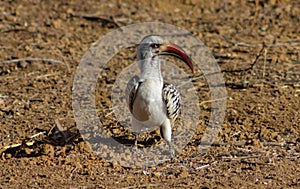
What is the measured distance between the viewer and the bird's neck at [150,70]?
6566 mm

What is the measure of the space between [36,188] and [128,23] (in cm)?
547

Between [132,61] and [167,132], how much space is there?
2816 millimetres

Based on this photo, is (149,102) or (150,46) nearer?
Answer: (149,102)

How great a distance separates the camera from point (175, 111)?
22.0 ft

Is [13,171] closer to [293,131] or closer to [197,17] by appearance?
[293,131]

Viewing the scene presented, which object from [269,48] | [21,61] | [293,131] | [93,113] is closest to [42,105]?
[93,113]

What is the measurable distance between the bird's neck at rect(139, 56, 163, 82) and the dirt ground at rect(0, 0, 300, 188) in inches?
35.7

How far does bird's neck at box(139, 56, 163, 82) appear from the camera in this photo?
259 inches

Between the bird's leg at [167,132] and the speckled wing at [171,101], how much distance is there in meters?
0.08

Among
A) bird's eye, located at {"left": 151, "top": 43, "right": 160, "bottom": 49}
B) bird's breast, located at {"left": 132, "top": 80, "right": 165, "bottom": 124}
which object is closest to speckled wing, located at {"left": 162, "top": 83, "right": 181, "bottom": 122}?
bird's breast, located at {"left": 132, "top": 80, "right": 165, "bottom": 124}

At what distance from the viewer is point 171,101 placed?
6.55 m

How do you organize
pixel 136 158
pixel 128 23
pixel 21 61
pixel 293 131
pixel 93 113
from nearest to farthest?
pixel 136 158
pixel 293 131
pixel 93 113
pixel 21 61
pixel 128 23

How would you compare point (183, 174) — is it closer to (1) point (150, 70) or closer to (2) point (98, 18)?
(1) point (150, 70)

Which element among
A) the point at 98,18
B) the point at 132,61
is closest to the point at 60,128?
the point at 132,61
